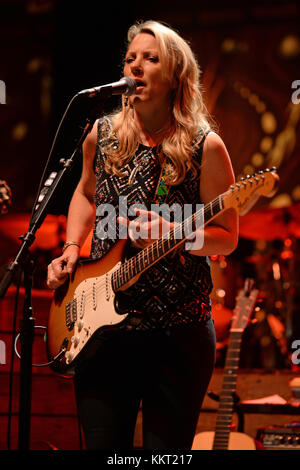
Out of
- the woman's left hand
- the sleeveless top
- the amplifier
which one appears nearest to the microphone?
the sleeveless top

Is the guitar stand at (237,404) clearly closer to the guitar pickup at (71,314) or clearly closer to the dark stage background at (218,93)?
the guitar pickup at (71,314)

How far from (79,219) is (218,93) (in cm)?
354

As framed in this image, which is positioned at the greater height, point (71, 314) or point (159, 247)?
point (159, 247)

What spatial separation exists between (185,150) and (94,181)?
0.45m

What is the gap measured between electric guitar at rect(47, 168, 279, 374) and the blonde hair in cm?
21

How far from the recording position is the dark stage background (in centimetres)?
457

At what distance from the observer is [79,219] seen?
218cm

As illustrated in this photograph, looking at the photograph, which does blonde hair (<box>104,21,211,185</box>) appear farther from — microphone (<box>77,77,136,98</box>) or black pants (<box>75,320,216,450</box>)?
black pants (<box>75,320,216,450</box>)

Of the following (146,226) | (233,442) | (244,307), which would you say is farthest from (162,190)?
(233,442)

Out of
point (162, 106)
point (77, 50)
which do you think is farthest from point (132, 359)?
point (77, 50)

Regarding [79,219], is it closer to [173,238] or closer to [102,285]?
[102,285]

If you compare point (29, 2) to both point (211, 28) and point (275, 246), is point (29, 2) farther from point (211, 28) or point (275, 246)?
point (275, 246)

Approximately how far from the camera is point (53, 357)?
2014mm

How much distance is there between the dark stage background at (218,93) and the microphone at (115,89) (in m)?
2.64
